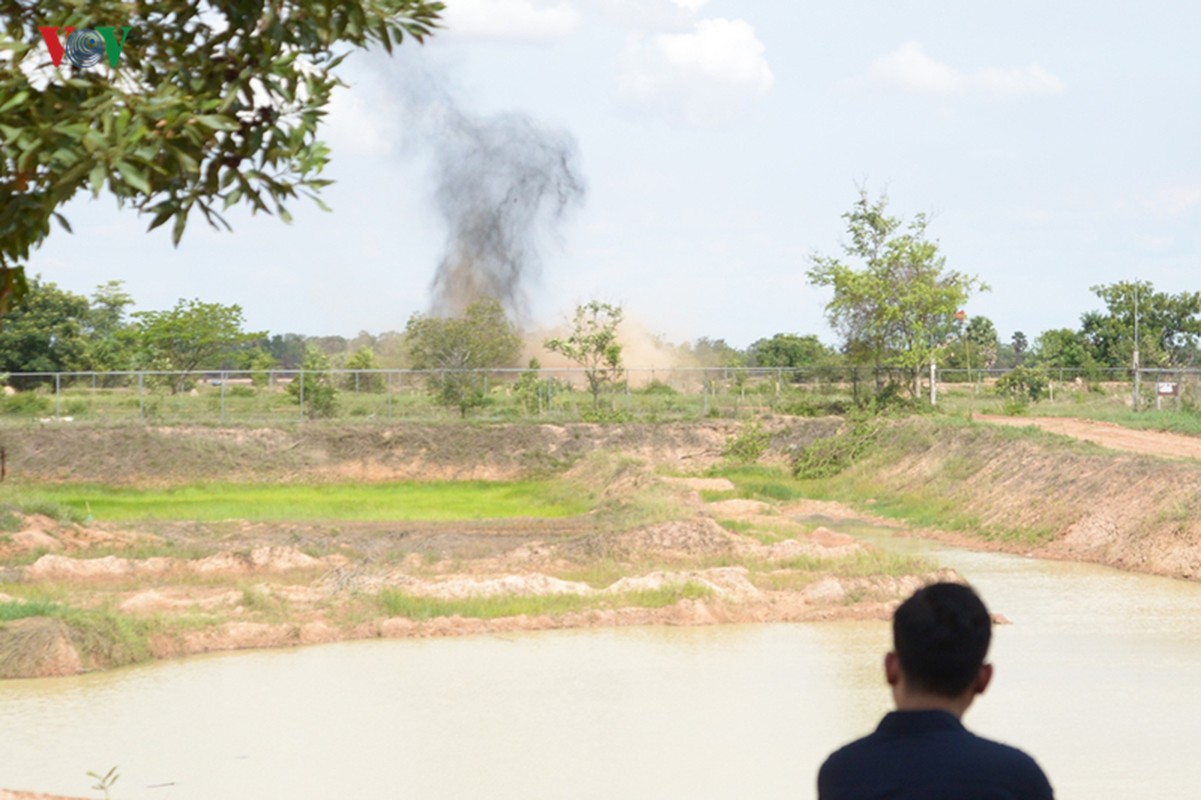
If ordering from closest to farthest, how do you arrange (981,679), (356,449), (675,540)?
1. (981,679)
2. (675,540)
3. (356,449)

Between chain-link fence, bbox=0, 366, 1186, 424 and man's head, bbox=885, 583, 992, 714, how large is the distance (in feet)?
116

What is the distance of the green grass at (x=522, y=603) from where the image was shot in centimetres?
1590

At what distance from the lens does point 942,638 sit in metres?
2.96

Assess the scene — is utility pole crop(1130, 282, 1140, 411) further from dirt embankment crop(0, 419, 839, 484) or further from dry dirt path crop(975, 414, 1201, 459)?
dirt embankment crop(0, 419, 839, 484)

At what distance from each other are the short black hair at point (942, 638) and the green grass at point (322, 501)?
2280cm

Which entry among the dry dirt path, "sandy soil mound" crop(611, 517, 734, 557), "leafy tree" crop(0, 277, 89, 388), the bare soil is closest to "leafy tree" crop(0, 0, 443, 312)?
the bare soil

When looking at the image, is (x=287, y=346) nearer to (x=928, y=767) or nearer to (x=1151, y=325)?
(x=1151, y=325)

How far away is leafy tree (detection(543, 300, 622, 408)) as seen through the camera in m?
42.5

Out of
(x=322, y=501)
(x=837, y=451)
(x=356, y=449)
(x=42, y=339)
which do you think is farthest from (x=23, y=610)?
(x=42, y=339)

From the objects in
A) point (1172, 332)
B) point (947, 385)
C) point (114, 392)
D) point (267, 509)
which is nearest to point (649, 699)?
Result: point (267, 509)

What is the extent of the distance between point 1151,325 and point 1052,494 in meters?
29.8

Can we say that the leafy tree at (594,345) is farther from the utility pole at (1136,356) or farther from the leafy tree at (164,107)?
the leafy tree at (164,107)

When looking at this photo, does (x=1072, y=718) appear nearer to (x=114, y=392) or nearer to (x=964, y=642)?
(x=964, y=642)

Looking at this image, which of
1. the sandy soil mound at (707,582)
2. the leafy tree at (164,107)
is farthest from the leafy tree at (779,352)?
the leafy tree at (164,107)
